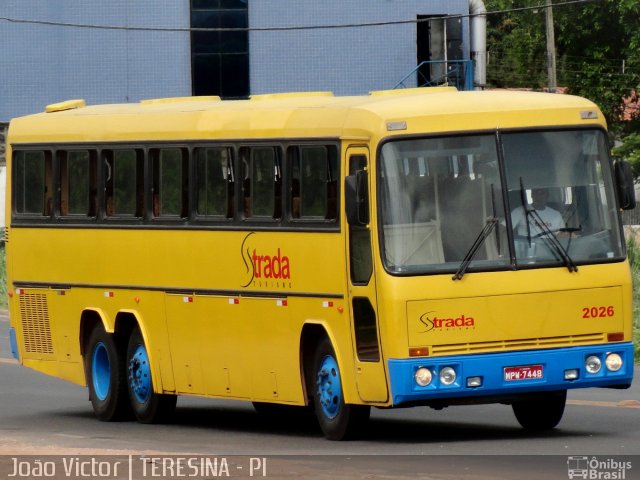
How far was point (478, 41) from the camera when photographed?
172 feet

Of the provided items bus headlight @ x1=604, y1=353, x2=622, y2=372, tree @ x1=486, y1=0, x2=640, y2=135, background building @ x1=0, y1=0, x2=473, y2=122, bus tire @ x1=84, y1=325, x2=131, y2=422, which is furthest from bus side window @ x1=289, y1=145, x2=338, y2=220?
tree @ x1=486, y1=0, x2=640, y2=135

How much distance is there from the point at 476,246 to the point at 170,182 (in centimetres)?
413

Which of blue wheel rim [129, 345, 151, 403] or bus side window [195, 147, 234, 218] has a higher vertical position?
bus side window [195, 147, 234, 218]

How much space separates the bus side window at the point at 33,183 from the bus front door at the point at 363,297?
557cm

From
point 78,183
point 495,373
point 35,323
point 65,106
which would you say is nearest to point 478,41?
point 65,106

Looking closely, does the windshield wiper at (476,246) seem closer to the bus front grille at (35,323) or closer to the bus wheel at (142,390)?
the bus wheel at (142,390)

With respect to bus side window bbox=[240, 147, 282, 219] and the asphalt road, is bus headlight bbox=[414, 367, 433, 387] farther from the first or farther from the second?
bus side window bbox=[240, 147, 282, 219]

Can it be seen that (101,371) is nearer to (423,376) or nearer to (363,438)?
(363,438)

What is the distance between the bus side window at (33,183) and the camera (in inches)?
765

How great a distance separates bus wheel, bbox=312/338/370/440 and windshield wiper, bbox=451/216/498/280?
1.41 metres

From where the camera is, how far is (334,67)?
52188mm

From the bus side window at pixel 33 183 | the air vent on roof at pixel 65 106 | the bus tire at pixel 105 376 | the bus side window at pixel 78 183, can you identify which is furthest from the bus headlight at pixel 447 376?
the air vent on roof at pixel 65 106

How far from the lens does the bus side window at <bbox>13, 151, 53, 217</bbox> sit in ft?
63.8

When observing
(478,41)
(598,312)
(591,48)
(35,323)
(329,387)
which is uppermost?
(591,48)
